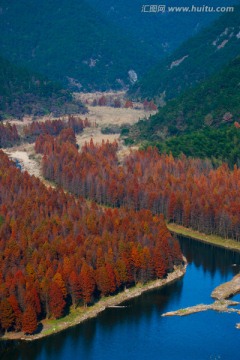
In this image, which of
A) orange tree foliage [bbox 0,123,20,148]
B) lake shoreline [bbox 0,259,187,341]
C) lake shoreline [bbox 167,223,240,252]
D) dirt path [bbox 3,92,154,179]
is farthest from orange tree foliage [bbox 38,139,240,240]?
orange tree foliage [bbox 0,123,20,148]

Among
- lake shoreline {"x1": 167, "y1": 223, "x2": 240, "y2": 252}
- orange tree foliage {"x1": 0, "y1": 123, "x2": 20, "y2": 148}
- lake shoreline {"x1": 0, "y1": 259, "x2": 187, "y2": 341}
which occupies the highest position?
orange tree foliage {"x1": 0, "y1": 123, "x2": 20, "y2": 148}

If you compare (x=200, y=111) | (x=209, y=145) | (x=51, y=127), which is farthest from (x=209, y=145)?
(x=51, y=127)

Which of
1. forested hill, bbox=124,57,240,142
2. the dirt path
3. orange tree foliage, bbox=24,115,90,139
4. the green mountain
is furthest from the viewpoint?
orange tree foliage, bbox=24,115,90,139

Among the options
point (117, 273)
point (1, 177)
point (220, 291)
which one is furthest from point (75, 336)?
point (1, 177)

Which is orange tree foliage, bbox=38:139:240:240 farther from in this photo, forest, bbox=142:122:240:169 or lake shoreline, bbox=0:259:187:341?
lake shoreline, bbox=0:259:187:341

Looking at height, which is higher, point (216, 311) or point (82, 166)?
point (82, 166)

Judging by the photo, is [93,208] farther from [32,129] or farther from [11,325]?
[32,129]
